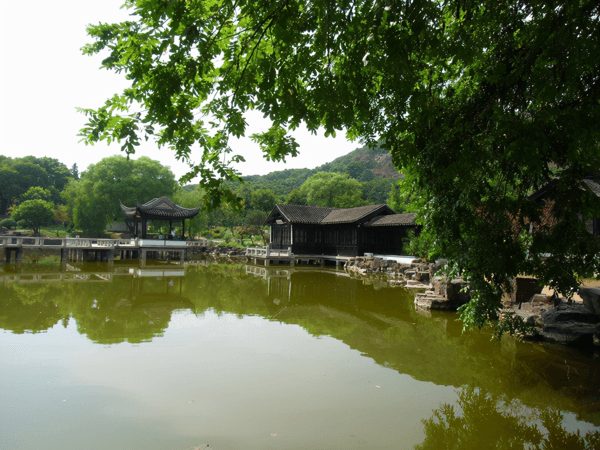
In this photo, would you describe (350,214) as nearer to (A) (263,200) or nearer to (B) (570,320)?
(A) (263,200)

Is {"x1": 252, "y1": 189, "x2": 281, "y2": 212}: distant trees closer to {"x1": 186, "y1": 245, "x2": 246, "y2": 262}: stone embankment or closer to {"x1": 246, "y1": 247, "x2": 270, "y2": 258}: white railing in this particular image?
{"x1": 186, "y1": 245, "x2": 246, "y2": 262}: stone embankment

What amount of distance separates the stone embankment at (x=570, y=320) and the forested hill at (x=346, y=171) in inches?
2343

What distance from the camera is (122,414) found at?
4.28 metres

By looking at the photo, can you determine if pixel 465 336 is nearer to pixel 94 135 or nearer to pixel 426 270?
pixel 94 135

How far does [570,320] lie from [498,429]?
460cm

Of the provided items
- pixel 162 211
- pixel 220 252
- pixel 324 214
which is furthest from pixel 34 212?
pixel 324 214

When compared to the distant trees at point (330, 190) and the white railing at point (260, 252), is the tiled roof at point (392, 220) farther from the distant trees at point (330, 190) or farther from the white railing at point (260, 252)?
the distant trees at point (330, 190)

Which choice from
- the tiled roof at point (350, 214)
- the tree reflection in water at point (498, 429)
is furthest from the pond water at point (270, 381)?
the tiled roof at point (350, 214)

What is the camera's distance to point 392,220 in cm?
2400

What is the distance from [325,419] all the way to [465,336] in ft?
15.4

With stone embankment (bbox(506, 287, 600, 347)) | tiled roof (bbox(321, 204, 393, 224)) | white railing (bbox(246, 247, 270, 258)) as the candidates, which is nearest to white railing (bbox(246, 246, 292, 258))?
white railing (bbox(246, 247, 270, 258))

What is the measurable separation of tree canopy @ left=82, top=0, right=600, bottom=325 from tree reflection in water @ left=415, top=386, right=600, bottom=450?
3.43 feet

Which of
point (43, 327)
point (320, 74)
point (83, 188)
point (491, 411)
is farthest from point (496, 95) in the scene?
point (83, 188)

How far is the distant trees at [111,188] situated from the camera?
3791cm
